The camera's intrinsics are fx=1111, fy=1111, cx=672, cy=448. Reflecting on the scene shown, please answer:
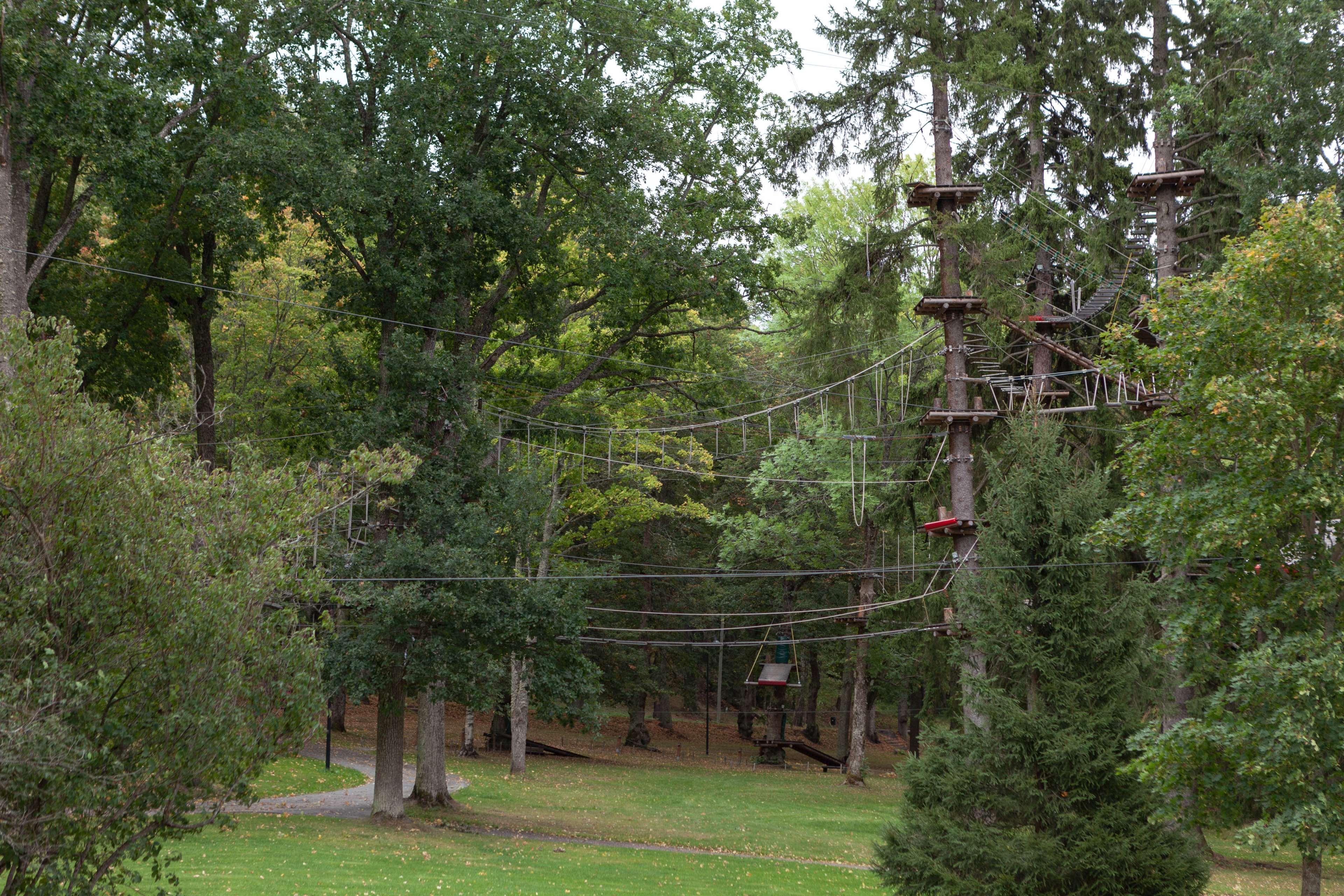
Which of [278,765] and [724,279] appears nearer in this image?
[724,279]

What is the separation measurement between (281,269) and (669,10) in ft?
42.1

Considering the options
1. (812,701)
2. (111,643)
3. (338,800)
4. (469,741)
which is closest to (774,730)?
(812,701)

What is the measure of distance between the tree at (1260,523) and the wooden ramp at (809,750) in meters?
27.0

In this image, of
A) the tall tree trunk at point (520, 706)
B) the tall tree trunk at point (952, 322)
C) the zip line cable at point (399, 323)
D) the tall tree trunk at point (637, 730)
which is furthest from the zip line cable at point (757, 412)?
the tall tree trunk at point (637, 730)

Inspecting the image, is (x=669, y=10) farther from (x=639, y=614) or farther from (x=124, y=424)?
(x=639, y=614)

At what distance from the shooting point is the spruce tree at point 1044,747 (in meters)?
11.7

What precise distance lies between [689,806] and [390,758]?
9.59 m

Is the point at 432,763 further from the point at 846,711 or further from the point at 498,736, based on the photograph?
the point at 846,711

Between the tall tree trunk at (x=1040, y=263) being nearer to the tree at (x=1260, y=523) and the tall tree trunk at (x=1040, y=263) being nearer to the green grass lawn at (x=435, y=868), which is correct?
the tree at (x=1260, y=523)

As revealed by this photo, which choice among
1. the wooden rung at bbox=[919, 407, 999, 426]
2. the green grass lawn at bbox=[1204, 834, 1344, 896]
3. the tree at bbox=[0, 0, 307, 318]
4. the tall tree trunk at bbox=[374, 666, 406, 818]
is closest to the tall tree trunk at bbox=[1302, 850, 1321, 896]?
the green grass lawn at bbox=[1204, 834, 1344, 896]

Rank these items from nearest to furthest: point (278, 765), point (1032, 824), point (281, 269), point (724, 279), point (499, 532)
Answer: point (1032, 824) < point (499, 532) < point (724, 279) < point (278, 765) < point (281, 269)

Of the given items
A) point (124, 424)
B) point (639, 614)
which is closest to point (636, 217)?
point (124, 424)

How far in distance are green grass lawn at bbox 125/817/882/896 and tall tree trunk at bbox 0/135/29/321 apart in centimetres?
742

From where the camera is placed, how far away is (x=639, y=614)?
129 ft
